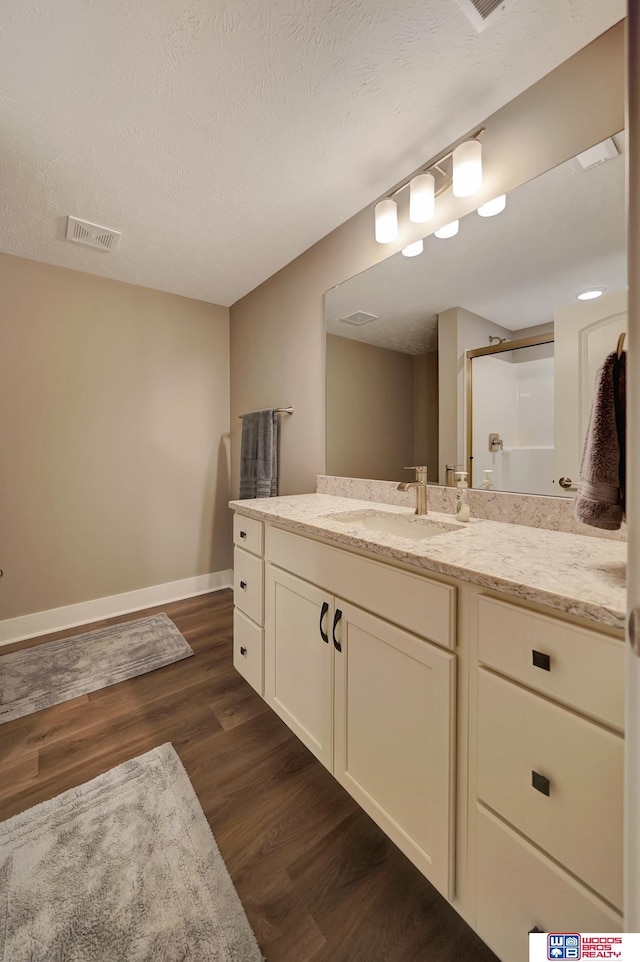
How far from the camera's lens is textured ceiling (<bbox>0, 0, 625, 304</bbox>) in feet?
3.25

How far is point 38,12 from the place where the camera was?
0.97 m

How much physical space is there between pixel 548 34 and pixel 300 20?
678 millimetres

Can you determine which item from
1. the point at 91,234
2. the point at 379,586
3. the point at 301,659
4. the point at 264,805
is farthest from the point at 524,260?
the point at 91,234

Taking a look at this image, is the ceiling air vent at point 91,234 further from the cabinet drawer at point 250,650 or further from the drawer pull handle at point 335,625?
the drawer pull handle at point 335,625

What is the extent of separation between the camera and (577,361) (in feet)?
3.54

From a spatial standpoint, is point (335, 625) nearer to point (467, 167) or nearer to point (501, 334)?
point (501, 334)

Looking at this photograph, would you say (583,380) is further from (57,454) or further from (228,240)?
(57,454)

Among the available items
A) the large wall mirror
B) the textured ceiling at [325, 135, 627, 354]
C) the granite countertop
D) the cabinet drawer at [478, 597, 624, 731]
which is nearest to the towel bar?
the large wall mirror

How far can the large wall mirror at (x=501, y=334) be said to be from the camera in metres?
1.06

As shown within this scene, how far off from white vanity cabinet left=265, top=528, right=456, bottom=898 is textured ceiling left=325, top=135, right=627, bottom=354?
97 cm

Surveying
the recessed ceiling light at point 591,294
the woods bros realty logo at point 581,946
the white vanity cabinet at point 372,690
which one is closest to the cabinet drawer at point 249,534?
the white vanity cabinet at point 372,690

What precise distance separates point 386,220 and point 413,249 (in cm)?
18

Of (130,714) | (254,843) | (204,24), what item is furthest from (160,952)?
(204,24)

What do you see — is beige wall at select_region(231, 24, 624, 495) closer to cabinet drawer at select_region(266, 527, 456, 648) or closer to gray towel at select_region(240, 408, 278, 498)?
gray towel at select_region(240, 408, 278, 498)
